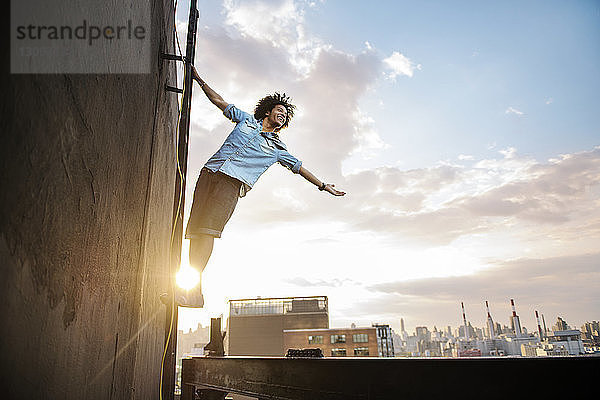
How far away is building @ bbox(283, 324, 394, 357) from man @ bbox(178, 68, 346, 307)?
36.5 metres

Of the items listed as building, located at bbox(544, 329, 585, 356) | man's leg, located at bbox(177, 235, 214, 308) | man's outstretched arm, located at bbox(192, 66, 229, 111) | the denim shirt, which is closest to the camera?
man's leg, located at bbox(177, 235, 214, 308)

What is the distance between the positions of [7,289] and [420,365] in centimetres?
102

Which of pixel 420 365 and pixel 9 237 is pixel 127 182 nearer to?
pixel 9 237

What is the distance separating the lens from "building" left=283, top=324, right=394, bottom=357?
36969 millimetres

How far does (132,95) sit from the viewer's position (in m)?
1.41

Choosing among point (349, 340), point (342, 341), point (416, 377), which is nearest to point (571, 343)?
point (416, 377)

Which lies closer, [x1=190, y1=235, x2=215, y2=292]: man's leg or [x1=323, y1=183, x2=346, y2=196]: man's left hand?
[x1=190, y1=235, x2=215, y2=292]: man's leg

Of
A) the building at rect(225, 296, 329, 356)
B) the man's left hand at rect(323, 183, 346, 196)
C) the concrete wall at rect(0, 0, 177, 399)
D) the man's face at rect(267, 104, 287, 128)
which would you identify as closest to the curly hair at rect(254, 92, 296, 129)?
the man's face at rect(267, 104, 287, 128)

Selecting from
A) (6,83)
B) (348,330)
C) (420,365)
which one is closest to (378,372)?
(420,365)

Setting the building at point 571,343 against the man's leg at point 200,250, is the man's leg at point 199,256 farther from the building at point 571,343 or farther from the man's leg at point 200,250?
the building at point 571,343

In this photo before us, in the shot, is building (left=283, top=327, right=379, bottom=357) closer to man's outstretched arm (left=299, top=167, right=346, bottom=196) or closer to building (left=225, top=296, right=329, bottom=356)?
building (left=225, top=296, right=329, bottom=356)

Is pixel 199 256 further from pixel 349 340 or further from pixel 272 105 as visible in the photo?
pixel 349 340

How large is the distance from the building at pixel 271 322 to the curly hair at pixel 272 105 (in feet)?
130

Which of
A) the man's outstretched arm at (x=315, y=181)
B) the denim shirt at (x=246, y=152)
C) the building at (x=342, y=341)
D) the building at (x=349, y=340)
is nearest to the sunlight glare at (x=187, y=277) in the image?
the denim shirt at (x=246, y=152)
